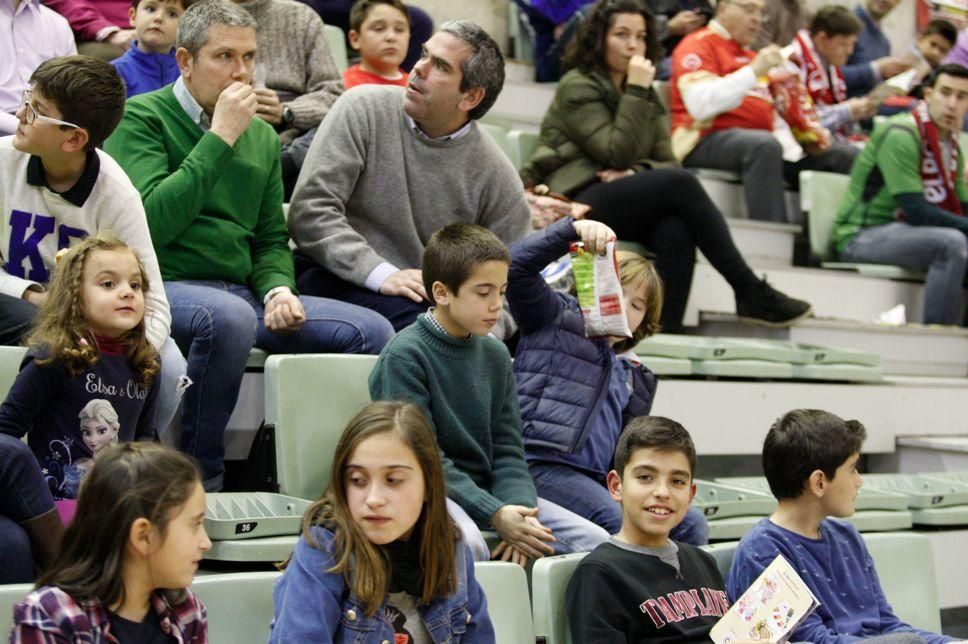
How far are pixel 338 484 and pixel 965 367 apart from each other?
370cm

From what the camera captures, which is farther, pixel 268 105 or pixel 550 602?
pixel 268 105

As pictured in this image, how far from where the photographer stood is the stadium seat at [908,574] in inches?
117

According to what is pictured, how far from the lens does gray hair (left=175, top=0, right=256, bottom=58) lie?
10.3 feet

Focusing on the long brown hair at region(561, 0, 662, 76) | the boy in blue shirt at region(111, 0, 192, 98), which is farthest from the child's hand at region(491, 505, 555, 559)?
the long brown hair at region(561, 0, 662, 76)

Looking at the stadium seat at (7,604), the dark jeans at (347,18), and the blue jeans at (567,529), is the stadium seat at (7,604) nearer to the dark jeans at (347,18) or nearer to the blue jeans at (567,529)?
the blue jeans at (567,529)

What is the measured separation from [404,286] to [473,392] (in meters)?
0.54

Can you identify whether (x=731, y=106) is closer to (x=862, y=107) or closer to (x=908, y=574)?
(x=862, y=107)

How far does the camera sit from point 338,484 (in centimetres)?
209

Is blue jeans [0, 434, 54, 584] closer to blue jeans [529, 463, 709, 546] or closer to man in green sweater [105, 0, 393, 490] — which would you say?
man in green sweater [105, 0, 393, 490]

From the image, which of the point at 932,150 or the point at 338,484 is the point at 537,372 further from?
the point at 932,150

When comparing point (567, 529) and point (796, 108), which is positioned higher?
point (796, 108)

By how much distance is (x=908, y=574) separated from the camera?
3.01 meters

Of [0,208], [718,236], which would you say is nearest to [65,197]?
[0,208]

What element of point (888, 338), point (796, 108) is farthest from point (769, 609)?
point (796, 108)
